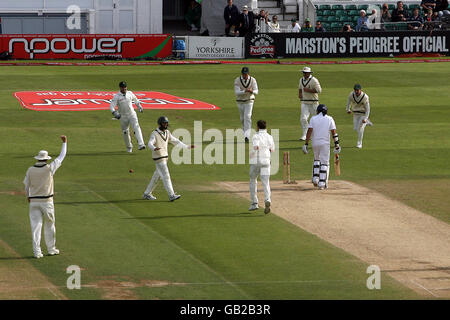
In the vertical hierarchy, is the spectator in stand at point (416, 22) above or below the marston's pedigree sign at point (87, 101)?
above

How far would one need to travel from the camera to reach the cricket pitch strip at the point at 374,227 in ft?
50.1

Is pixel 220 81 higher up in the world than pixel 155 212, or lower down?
higher up

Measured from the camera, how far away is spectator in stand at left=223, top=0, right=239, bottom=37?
4756 centimetres

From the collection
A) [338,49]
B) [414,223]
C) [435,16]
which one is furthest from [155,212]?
[435,16]

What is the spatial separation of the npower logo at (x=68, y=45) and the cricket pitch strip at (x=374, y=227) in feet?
81.3

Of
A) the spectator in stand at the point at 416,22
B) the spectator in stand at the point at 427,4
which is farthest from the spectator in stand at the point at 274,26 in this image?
the spectator in stand at the point at 427,4

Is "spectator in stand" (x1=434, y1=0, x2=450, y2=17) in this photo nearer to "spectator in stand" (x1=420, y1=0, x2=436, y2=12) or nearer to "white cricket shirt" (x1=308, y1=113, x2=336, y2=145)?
"spectator in stand" (x1=420, y1=0, x2=436, y2=12)

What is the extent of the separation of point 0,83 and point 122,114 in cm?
1455

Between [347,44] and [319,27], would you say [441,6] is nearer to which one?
[347,44]

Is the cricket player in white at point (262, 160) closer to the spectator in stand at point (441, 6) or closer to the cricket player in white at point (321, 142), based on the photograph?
the cricket player in white at point (321, 142)

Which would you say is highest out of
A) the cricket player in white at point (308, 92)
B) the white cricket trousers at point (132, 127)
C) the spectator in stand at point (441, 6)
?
the spectator in stand at point (441, 6)

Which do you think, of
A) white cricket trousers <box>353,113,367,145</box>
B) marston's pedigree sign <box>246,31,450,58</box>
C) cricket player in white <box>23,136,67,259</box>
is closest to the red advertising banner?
marston's pedigree sign <box>246,31,450,58</box>

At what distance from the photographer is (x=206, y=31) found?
50969 mm
